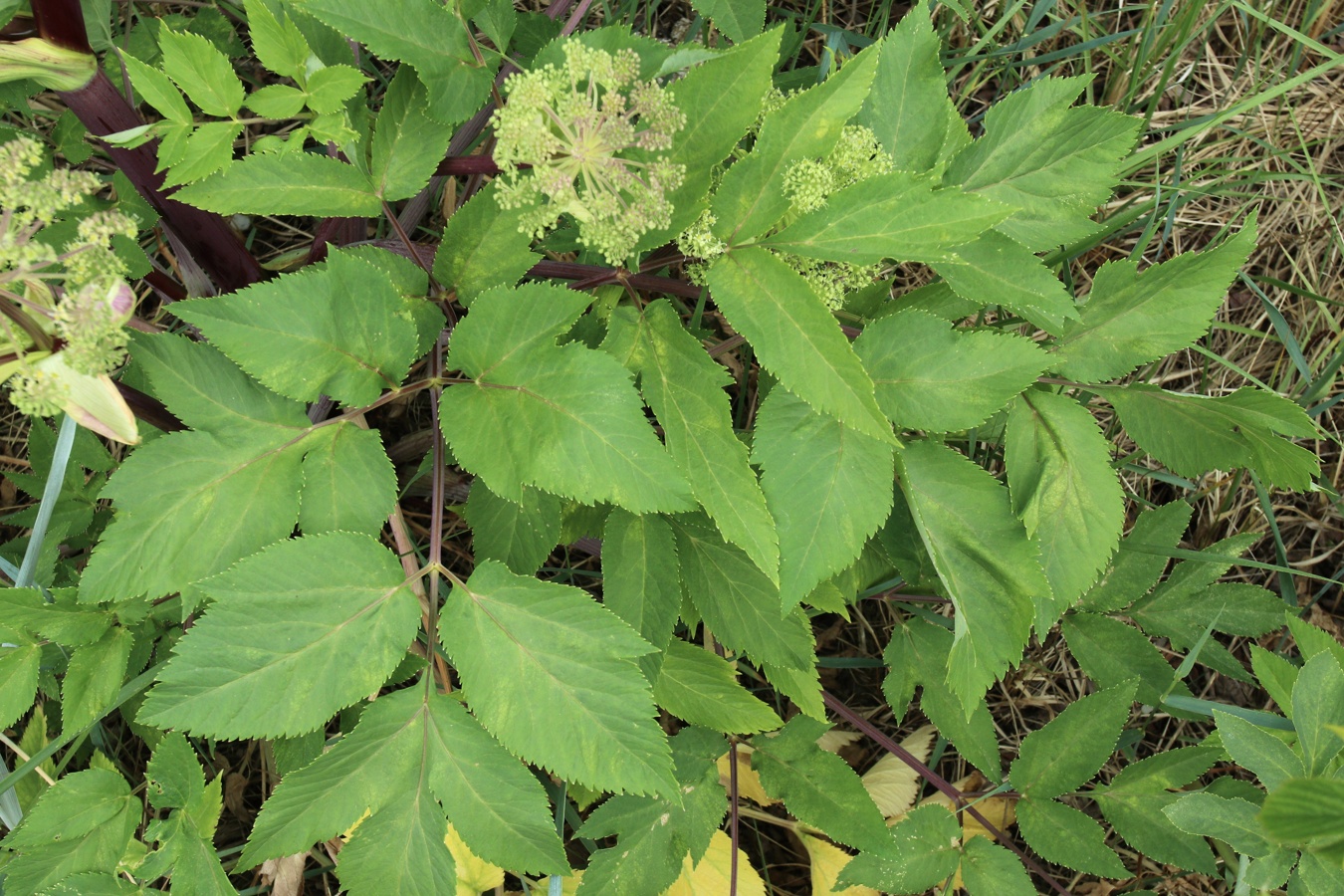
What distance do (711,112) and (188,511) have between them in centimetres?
119

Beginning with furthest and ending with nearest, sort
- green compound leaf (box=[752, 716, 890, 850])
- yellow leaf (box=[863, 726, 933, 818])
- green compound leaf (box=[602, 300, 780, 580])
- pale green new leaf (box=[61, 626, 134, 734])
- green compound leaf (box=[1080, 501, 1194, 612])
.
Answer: yellow leaf (box=[863, 726, 933, 818]), green compound leaf (box=[1080, 501, 1194, 612]), green compound leaf (box=[752, 716, 890, 850]), pale green new leaf (box=[61, 626, 134, 734]), green compound leaf (box=[602, 300, 780, 580])

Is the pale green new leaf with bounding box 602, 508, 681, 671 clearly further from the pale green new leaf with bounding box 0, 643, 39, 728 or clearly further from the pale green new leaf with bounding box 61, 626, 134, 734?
the pale green new leaf with bounding box 0, 643, 39, 728

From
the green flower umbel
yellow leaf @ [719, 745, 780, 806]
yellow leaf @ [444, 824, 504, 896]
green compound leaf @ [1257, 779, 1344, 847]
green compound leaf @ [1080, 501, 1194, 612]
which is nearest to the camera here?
green compound leaf @ [1257, 779, 1344, 847]

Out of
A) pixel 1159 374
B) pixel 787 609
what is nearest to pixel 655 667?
pixel 787 609

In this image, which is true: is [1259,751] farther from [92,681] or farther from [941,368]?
[92,681]

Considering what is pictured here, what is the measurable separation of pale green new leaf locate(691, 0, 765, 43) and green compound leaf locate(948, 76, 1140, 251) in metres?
0.59

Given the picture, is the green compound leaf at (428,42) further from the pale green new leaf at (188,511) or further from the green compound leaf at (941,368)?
the green compound leaf at (941,368)

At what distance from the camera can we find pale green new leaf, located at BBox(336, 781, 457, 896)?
175 cm

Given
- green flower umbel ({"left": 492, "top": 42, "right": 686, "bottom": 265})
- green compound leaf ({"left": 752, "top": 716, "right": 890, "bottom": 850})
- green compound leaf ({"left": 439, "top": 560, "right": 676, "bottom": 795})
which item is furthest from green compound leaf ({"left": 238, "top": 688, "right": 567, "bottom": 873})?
green flower umbel ({"left": 492, "top": 42, "right": 686, "bottom": 265})

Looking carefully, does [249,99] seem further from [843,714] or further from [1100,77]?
[1100,77]

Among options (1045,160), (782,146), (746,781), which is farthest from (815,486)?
(746,781)

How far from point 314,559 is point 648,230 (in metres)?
0.85

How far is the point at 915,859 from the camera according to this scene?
2.19 meters

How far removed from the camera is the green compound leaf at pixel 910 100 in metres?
1.83
